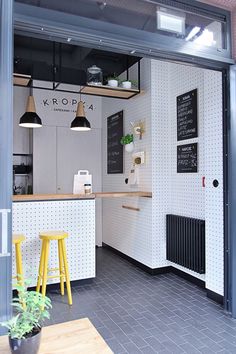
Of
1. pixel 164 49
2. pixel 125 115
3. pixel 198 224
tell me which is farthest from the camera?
pixel 125 115

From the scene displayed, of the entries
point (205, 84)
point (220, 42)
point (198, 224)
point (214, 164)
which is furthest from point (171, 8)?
point (198, 224)

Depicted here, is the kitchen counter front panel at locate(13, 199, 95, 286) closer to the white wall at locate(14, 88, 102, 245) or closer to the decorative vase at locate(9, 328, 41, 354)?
the white wall at locate(14, 88, 102, 245)

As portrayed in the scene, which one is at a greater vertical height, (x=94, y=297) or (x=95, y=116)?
(x=95, y=116)

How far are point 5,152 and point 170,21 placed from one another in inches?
72.4

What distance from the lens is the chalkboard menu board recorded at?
5020 mm

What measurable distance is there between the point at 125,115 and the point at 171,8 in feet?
7.93

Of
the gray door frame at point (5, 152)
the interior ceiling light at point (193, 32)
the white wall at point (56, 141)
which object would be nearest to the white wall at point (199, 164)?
the interior ceiling light at point (193, 32)

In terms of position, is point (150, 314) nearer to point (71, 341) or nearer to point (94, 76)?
point (71, 341)

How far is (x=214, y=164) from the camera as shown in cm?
308

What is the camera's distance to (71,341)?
49.4 inches

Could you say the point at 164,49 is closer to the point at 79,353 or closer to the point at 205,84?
the point at 205,84

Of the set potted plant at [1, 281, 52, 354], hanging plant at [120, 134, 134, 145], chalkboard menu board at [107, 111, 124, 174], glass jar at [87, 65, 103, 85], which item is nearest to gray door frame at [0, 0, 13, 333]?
potted plant at [1, 281, 52, 354]

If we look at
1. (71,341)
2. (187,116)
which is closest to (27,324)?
(71,341)

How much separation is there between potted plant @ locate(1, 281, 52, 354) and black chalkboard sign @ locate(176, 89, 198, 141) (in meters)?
2.96
